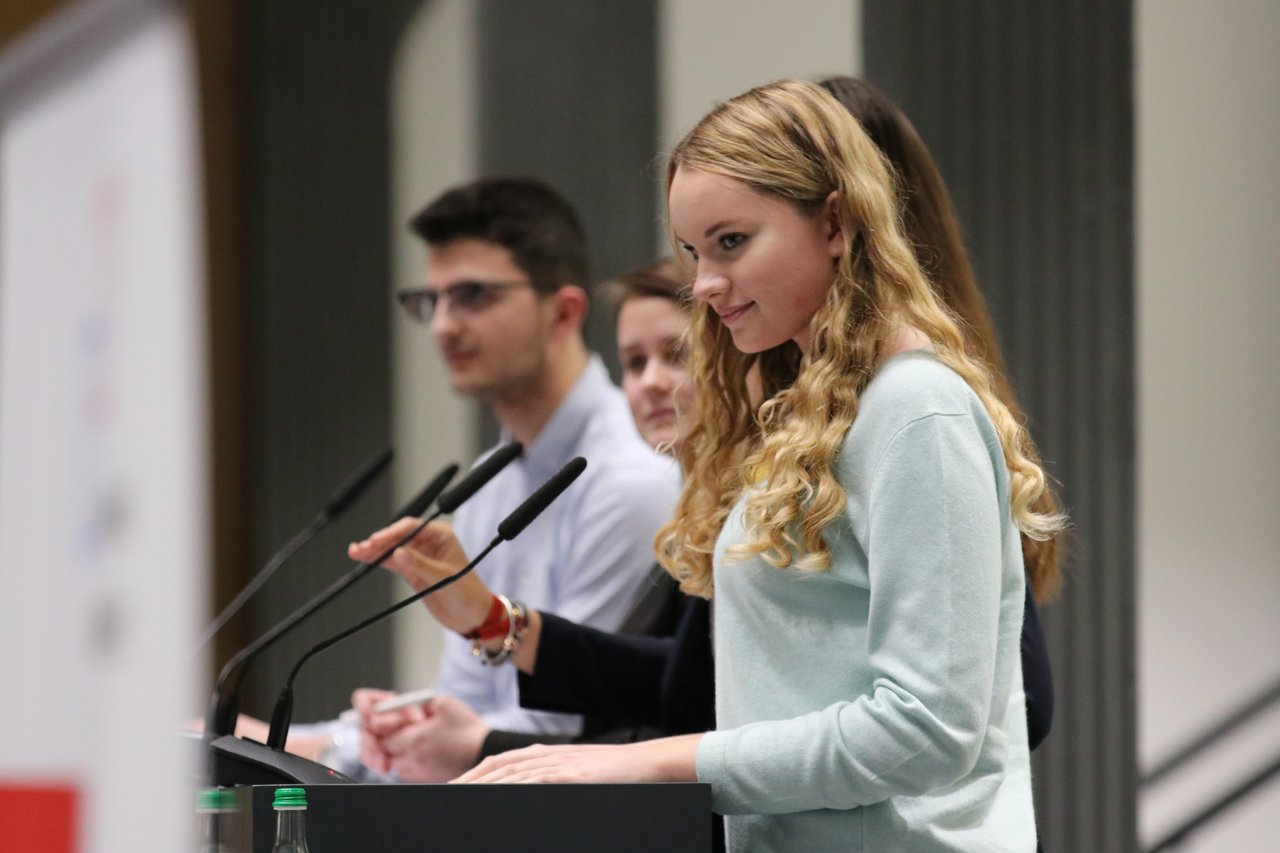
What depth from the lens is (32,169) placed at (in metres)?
0.38

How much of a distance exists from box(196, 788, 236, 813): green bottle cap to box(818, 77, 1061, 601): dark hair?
35.3 inches

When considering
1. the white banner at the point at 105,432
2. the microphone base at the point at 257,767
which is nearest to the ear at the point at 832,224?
the microphone base at the point at 257,767

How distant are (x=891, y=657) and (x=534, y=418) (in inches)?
63.4

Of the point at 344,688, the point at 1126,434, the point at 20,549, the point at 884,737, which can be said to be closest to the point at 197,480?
the point at 20,549

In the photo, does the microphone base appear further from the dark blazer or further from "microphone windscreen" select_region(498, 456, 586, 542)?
the dark blazer

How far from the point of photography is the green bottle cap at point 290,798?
43.7 inches

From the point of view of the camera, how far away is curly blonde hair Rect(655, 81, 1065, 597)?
126cm

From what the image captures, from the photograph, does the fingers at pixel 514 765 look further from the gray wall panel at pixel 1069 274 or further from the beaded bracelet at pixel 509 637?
the gray wall panel at pixel 1069 274

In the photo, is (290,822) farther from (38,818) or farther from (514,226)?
(514,226)

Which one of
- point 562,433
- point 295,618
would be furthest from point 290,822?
point 562,433

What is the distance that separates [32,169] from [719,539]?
1041mm

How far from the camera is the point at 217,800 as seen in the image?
1.24m

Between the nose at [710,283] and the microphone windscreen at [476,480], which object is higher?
the nose at [710,283]

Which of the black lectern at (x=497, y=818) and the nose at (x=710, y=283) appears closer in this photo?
the black lectern at (x=497, y=818)
